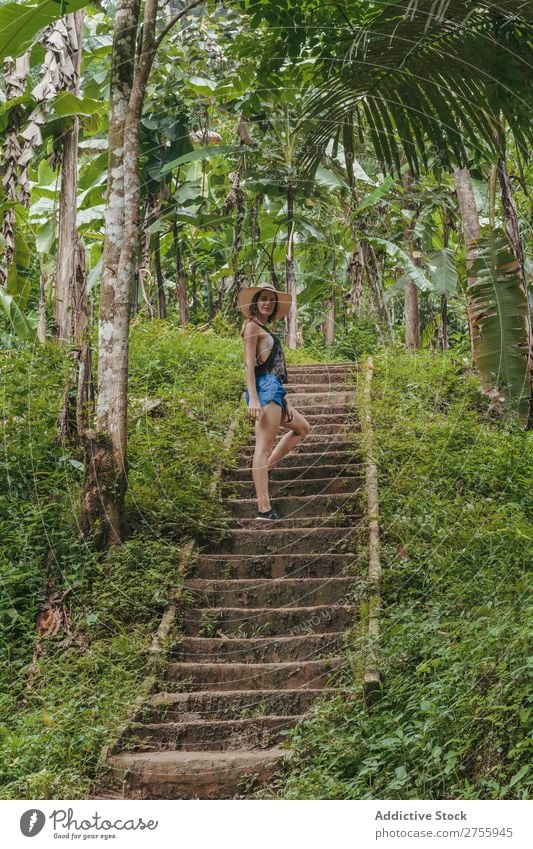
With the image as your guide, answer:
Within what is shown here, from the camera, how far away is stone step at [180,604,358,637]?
4516 mm

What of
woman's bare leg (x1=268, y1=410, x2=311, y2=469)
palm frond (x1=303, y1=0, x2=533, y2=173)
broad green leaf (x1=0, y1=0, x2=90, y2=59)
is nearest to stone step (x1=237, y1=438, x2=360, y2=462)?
woman's bare leg (x1=268, y1=410, x2=311, y2=469)

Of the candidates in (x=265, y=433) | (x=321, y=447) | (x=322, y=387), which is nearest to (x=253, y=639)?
(x=265, y=433)

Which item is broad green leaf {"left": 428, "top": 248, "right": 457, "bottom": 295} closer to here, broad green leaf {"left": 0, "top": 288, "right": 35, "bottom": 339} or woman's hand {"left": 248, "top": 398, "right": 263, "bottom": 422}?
woman's hand {"left": 248, "top": 398, "right": 263, "bottom": 422}

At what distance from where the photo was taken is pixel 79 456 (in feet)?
18.4

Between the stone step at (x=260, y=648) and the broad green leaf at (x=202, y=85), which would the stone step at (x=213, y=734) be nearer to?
the stone step at (x=260, y=648)

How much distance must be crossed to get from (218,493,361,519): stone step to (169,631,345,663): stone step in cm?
115

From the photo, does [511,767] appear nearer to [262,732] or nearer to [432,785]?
[432,785]

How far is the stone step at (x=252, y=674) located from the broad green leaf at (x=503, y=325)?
8.48 feet

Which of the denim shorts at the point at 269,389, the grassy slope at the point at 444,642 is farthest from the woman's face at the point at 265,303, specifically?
the grassy slope at the point at 444,642

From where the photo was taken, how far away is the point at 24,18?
5.86 m

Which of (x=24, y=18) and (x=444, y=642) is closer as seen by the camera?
(x=444, y=642)

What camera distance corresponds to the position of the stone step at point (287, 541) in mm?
5098

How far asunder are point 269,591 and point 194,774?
1320 millimetres

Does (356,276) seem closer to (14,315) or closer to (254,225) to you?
(254,225)
